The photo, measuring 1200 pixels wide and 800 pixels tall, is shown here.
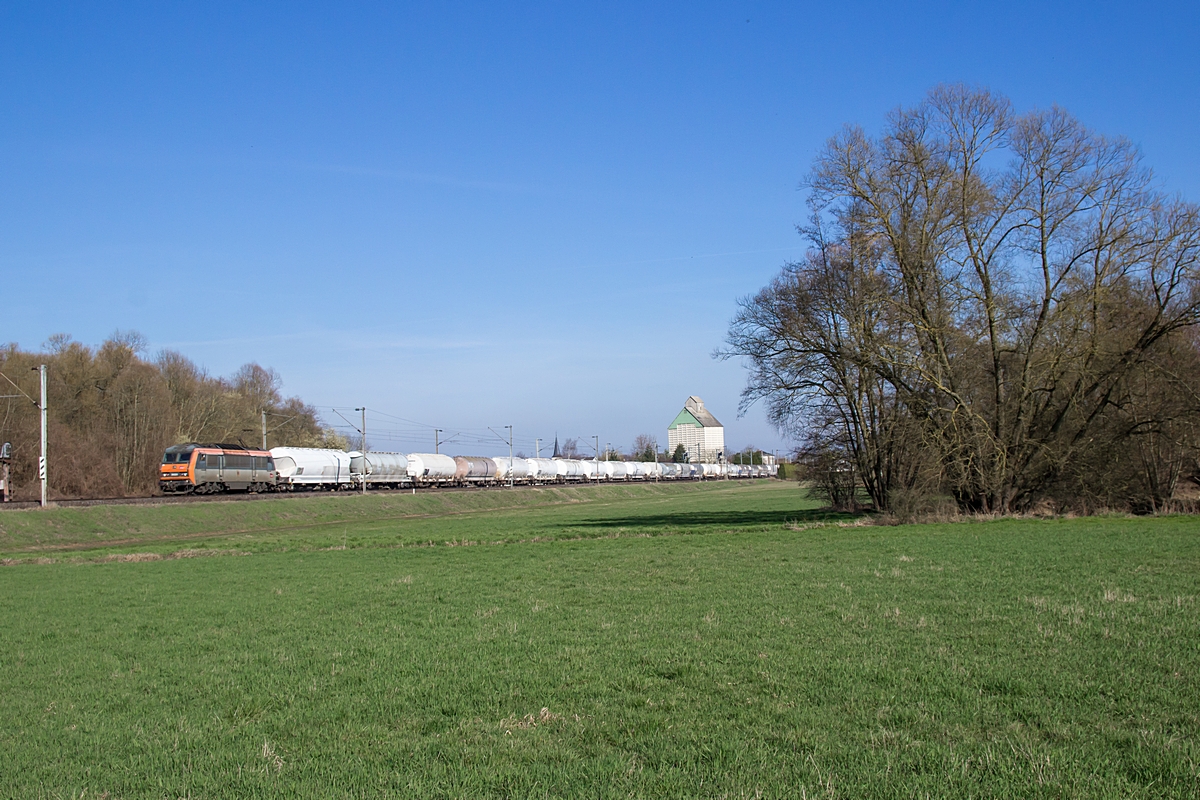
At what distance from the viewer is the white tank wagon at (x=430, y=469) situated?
270 feet

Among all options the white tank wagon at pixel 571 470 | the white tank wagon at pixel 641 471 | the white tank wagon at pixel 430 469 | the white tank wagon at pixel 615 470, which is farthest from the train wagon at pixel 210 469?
the white tank wagon at pixel 641 471

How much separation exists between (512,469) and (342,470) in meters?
27.7

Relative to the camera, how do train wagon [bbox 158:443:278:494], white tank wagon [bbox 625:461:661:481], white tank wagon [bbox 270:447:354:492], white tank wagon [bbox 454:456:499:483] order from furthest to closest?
white tank wagon [bbox 625:461:661:481], white tank wagon [bbox 454:456:499:483], white tank wagon [bbox 270:447:354:492], train wagon [bbox 158:443:278:494]

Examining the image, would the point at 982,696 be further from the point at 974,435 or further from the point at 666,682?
the point at 974,435

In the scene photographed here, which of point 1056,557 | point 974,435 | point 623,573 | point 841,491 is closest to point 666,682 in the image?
point 623,573

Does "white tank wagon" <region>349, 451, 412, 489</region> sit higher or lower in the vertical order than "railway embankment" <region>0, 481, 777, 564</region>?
higher

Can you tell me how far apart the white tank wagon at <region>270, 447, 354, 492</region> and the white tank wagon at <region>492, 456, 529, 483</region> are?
77.4 ft

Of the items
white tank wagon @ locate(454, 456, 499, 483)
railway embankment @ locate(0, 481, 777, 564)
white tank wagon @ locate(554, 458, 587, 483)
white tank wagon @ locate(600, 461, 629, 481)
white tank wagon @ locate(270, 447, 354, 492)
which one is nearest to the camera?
railway embankment @ locate(0, 481, 777, 564)

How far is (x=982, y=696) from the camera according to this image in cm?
753

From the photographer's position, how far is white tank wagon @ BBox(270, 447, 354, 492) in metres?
67.6

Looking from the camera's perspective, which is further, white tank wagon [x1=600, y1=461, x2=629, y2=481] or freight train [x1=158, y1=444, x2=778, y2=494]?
white tank wagon [x1=600, y1=461, x2=629, y2=481]

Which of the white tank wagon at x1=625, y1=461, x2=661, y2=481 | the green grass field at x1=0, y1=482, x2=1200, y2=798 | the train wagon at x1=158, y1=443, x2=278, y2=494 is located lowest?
the white tank wagon at x1=625, y1=461, x2=661, y2=481

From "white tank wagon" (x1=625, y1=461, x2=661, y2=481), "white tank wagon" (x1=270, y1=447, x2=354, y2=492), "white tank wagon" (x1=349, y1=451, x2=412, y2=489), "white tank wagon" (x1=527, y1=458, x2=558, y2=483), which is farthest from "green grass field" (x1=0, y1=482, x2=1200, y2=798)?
"white tank wagon" (x1=625, y1=461, x2=661, y2=481)

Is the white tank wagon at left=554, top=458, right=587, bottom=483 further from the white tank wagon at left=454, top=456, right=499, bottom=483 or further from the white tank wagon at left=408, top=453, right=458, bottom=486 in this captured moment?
the white tank wagon at left=408, top=453, right=458, bottom=486
